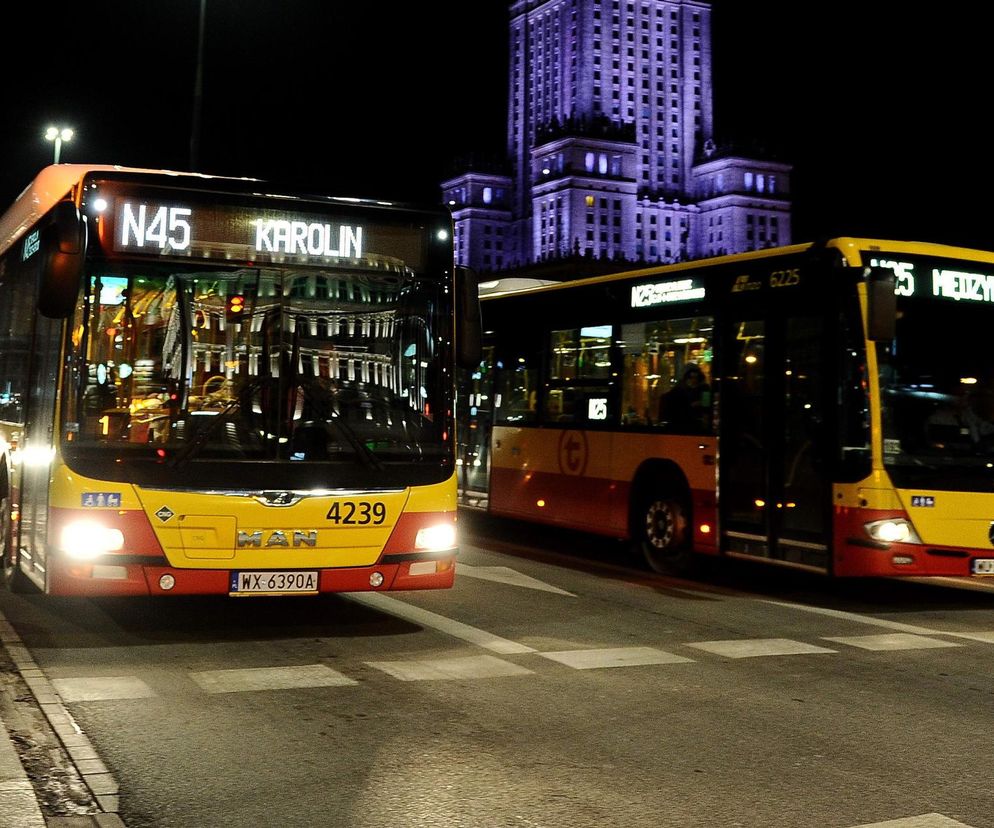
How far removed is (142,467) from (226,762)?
2780 millimetres

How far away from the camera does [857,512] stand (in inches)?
410

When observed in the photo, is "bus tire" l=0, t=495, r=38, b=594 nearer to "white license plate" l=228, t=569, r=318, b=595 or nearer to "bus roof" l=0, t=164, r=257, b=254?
"white license plate" l=228, t=569, r=318, b=595

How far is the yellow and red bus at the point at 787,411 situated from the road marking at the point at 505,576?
149 cm

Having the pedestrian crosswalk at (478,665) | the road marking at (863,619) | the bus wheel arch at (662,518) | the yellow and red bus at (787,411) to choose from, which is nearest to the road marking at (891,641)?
the pedestrian crosswalk at (478,665)

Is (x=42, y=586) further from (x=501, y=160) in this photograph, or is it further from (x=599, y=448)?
(x=501, y=160)

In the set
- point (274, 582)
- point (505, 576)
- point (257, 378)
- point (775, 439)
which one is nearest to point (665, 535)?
point (505, 576)

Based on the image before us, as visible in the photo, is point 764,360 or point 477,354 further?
point 764,360

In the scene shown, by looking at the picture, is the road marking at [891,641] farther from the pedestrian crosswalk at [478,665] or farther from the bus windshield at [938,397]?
the bus windshield at [938,397]

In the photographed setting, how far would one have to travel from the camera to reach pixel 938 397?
10664mm

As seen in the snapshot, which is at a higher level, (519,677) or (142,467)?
(142,467)

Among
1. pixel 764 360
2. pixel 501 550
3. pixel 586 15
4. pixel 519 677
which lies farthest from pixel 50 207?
pixel 586 15

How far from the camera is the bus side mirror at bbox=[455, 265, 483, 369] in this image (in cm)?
873

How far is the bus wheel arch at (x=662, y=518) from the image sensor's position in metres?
12.6

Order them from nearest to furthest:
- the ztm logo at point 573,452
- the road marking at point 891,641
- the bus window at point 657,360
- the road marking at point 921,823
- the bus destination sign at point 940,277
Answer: the road marking at point 921,823 < the road marking at point 891,641 < the bus destination sign at point 940,277 < the bus window at point 657,360 < the ztm logo at point 573,452
